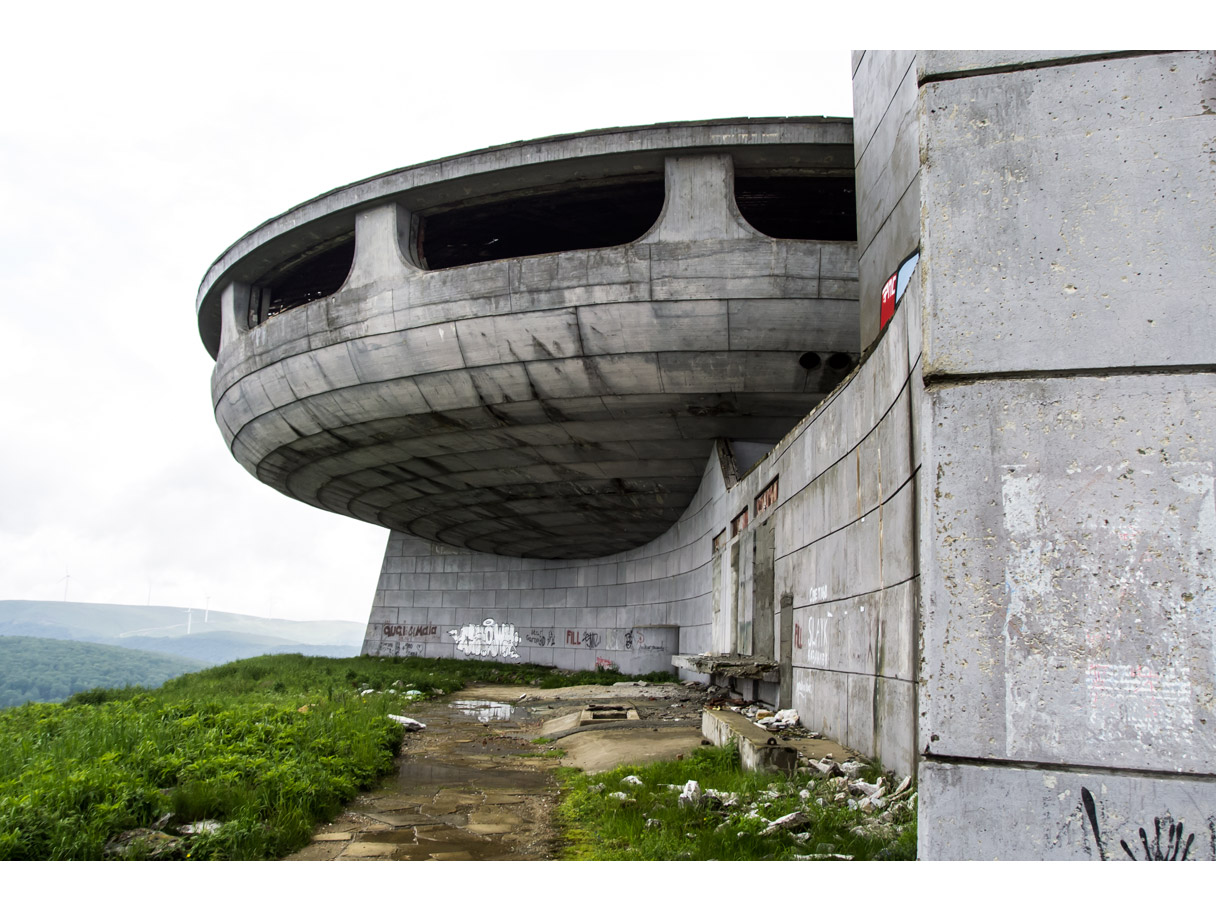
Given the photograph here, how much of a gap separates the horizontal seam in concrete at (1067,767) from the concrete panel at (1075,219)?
157 centimetres

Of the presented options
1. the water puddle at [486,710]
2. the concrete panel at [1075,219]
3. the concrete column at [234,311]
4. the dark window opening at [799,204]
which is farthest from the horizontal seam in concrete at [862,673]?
the concrete column at [234,311]

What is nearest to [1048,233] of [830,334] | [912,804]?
[912,804]

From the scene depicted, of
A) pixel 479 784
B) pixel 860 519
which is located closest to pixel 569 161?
pixel 860 519

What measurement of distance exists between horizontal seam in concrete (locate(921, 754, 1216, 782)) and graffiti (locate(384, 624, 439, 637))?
25990mm

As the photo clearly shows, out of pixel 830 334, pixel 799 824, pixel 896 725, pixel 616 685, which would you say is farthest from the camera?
pixel 616 685

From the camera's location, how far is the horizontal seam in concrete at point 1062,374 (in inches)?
138

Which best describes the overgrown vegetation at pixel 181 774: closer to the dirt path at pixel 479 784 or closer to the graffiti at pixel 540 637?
the dirt path at pixel 479 784

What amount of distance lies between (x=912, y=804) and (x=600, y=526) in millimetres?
16841

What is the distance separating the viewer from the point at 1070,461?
11.6ft

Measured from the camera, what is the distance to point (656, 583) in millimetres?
21391

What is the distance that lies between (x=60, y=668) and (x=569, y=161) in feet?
371

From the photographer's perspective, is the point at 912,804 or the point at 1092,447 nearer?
the point at 1092,447

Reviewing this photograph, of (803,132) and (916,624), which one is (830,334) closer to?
(803,132)

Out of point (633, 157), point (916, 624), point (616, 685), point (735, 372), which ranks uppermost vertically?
point (633, 157)
